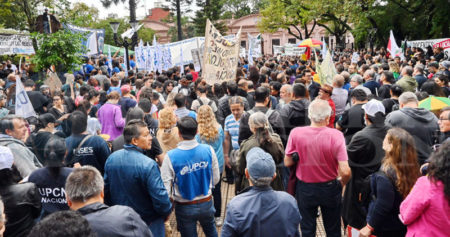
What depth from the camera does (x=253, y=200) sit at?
8.93ft

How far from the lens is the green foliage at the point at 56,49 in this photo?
9.45 m

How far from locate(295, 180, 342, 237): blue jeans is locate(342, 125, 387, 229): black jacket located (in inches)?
4.9

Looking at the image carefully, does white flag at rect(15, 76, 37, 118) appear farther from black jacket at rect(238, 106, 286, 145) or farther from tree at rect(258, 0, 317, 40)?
tree at rect(258, 0, 317, 40)

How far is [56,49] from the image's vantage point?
9555 mm

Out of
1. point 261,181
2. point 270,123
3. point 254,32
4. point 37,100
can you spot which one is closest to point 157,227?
point 261,181

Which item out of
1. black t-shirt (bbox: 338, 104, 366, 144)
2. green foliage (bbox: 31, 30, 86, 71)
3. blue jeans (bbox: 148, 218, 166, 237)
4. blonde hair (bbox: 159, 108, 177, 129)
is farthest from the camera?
green foliage (bbox: 31, 30, 86, 71)

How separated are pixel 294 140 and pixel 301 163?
10.1 inches

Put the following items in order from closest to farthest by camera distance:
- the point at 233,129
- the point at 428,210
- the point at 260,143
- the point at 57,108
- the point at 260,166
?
the point at 428,210
the point at 260,166
the point at 260,143
the point at 233,129
the point at 57,108

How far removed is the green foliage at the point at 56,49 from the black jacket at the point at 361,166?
8041 mm

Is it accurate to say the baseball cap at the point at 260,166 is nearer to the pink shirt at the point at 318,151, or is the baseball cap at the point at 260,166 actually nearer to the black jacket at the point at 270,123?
the pink shirt at the point at 318,151

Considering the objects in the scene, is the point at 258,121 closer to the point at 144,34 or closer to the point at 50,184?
the point at 50,184

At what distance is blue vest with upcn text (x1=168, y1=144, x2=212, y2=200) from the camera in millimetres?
3844

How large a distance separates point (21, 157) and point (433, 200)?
13.0 feet

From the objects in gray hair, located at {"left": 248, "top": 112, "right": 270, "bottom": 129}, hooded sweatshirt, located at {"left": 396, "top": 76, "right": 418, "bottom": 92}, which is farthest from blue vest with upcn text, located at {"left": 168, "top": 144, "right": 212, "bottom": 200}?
hooded sweatshirt, located at {"left": 396, "top": 76, "right": 418, "bottom": 92}
